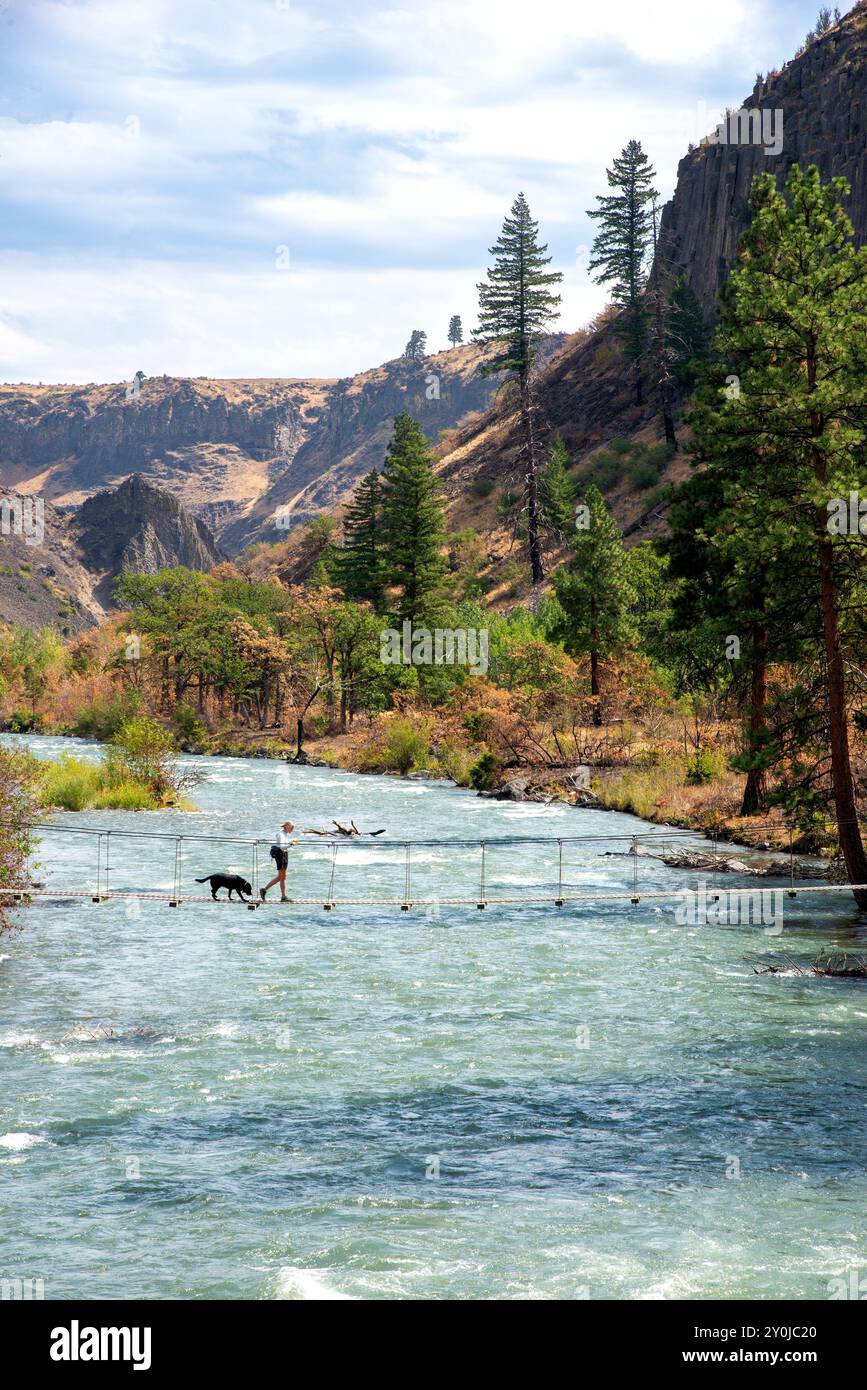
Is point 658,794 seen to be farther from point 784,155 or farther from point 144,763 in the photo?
point 784,155

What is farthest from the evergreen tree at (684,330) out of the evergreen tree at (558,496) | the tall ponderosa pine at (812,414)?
the tall ponderosa pine at (812,414)

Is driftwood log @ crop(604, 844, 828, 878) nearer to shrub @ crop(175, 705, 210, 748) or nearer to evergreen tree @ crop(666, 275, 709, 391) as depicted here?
shrub @ crop(175, 705, 210, 748)

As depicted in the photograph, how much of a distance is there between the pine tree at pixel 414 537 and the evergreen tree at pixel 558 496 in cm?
1330

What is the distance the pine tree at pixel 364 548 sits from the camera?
269ft

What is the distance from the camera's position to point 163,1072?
48.3ft

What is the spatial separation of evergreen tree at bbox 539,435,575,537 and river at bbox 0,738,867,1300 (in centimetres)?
6112

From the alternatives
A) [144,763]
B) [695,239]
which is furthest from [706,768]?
[695,239]

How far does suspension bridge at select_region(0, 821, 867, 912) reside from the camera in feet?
80.3

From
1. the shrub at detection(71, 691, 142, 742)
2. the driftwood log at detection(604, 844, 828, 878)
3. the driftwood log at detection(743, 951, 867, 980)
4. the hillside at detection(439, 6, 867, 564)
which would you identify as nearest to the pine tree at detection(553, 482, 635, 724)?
the driftwood log at detection(604, 844, 828, 878)

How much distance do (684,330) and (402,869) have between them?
69.5 metres

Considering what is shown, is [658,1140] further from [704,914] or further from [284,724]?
[284,724]

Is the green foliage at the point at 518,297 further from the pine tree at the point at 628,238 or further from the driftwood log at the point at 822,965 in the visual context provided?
the driftwood log at the point at 822,965

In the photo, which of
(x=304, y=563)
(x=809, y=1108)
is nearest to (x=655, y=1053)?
(x=809, y=1108)
